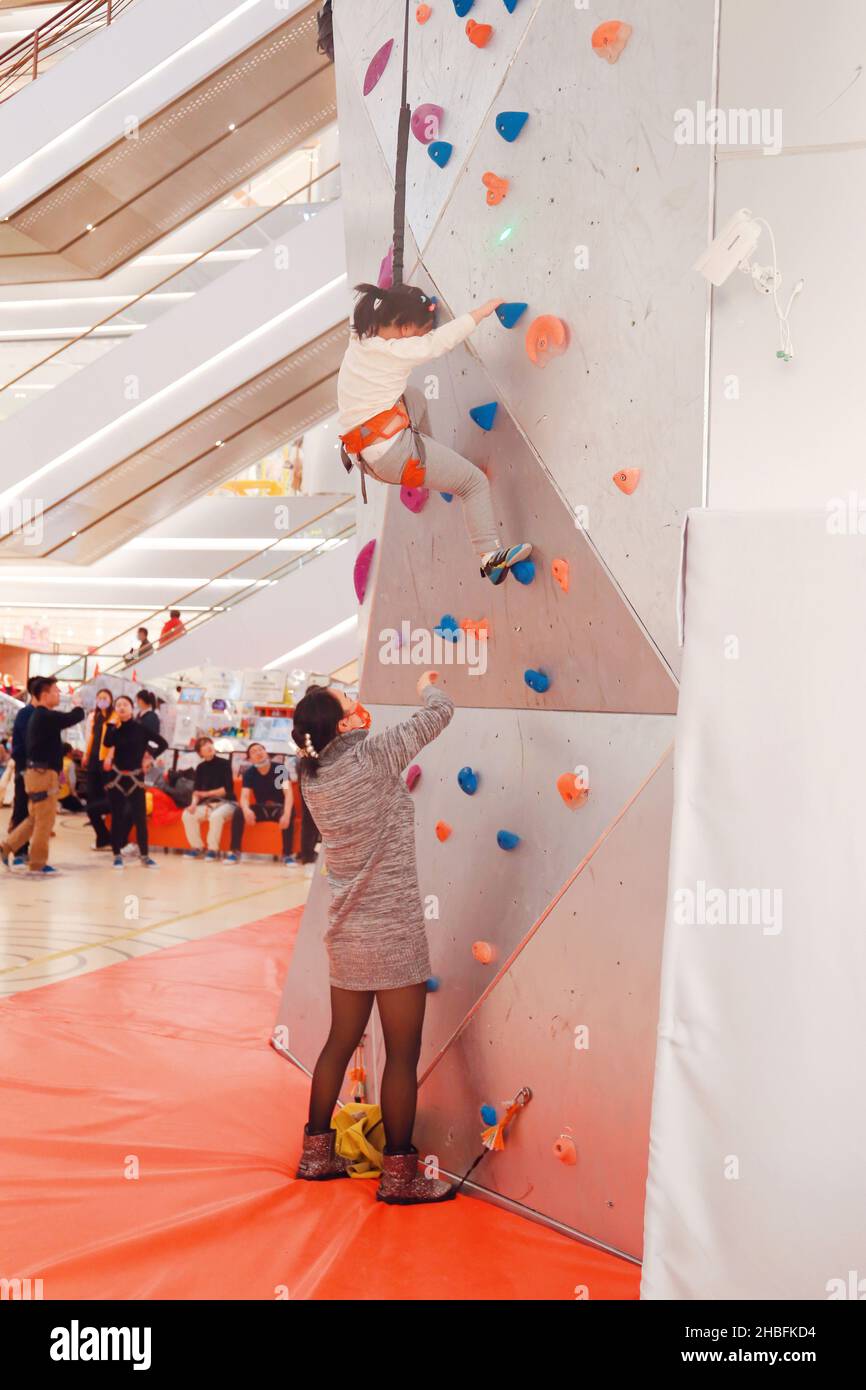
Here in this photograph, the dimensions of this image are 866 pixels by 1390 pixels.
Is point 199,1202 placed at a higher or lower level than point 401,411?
lower

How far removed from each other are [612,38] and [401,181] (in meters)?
0.84

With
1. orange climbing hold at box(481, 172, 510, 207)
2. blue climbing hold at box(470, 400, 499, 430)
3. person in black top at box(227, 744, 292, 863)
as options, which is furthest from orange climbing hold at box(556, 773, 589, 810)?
person in black top at box(227, 744, 292, 863)

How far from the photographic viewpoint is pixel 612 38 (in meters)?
2.95

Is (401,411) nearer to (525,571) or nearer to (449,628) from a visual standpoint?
(525,571)

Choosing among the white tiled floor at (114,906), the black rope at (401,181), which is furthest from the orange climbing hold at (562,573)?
the white tiled floor at (114,906)

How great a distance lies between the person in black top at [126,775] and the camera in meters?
9.59

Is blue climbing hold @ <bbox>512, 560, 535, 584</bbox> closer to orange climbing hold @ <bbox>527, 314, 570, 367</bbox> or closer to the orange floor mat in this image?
orange climbing hold @ <bbox>527, 314, 570, 367</bbox>

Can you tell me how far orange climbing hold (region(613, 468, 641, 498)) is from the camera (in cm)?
290

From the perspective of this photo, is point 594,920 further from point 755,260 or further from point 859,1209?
point 755,260

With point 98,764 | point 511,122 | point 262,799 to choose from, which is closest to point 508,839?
point 511,122

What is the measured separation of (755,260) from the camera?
267 centimetres

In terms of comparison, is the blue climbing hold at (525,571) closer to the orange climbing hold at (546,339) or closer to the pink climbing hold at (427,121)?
the orange climbing hold at (546,339)

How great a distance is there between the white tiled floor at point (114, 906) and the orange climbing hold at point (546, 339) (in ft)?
12.6
